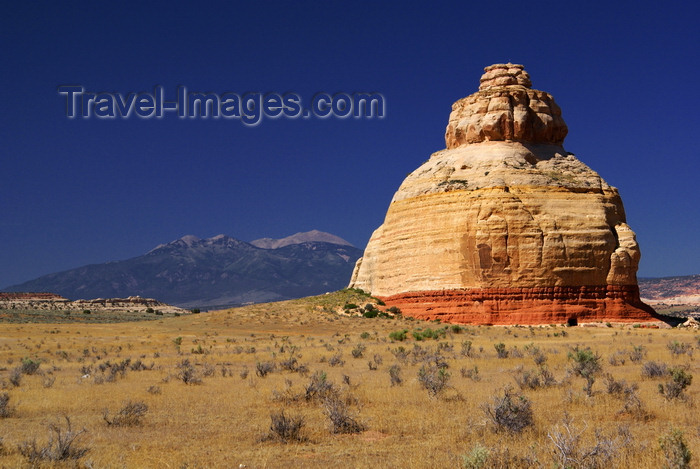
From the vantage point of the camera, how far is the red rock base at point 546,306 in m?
46.7

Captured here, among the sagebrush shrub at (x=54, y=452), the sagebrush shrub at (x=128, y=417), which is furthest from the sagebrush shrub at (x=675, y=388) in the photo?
the sagebrush shrub at (x=54, y=452)

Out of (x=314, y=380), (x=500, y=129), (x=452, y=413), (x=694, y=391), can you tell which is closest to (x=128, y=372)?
(x=314, y=380)

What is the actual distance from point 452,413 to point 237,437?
4.33m

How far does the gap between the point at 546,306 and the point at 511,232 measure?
6.32 m

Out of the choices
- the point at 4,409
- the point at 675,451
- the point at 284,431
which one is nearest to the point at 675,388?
the point at 675,451

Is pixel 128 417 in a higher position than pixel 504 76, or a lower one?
lower

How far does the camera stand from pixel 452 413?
12188 mm

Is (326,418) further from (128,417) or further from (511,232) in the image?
(511,232)

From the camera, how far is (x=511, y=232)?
4800 centimetres

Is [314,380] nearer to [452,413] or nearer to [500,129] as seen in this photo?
[452,413]

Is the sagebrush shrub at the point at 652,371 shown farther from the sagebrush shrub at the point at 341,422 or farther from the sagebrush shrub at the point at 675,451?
the sagebrush shrub at the point at 675,451

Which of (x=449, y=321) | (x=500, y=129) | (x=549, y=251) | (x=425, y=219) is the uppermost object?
(x=500, y=129)

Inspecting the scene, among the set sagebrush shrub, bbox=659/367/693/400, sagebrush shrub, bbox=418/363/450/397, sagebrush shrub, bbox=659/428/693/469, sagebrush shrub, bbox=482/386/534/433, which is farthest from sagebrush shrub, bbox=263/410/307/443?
sagebrush shrub, bbox=659/367/693/400

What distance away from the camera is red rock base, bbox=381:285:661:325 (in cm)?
4672
